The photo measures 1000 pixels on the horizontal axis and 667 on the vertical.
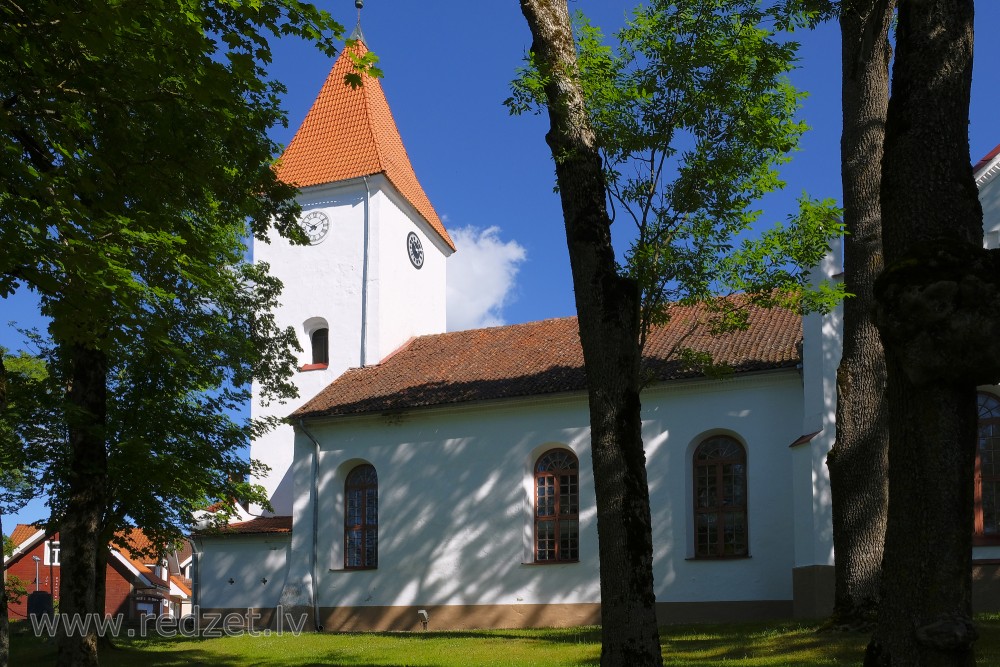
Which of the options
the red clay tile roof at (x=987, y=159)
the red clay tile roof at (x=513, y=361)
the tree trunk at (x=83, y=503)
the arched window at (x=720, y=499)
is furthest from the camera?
the red clay tile roof at (x=513, y=361)

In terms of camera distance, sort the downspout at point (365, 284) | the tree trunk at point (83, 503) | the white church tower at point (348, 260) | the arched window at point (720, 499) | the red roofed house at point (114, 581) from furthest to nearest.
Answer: the red roofed house at point (114, 581), the white church tower at point (348, 260), the downspout at point (365, 284), the arched window at point (720, 499), the tree trunk at point (83, 503)

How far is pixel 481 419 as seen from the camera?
2538 cm

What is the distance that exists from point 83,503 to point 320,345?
19496 millimetres

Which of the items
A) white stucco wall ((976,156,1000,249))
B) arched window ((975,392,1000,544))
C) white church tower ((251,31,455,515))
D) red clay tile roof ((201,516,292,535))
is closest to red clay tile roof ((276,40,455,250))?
white church tower ((251,31,455,515))

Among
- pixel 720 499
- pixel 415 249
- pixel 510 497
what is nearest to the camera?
pixel 720 499

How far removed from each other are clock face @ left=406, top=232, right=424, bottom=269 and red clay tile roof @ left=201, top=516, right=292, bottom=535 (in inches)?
364

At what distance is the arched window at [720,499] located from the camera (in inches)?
880

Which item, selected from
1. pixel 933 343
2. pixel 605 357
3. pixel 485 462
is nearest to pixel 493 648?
pixel 485 462

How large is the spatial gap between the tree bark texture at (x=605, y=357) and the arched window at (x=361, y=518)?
1869 centimetres

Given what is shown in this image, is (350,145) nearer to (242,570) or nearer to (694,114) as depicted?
(242,570)

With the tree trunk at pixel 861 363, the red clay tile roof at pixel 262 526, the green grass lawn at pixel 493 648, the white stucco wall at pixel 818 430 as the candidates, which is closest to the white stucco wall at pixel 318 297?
the red clay tile roof at pixel 262 526

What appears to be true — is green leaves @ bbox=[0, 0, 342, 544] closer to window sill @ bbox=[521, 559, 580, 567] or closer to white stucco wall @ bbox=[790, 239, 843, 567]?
white stucco wall @ bbox=[790, 239, 843, 567]

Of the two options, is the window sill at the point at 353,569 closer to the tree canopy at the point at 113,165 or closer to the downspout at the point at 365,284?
the downspout at the point at 365,284

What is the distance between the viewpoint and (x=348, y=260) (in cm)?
3194
